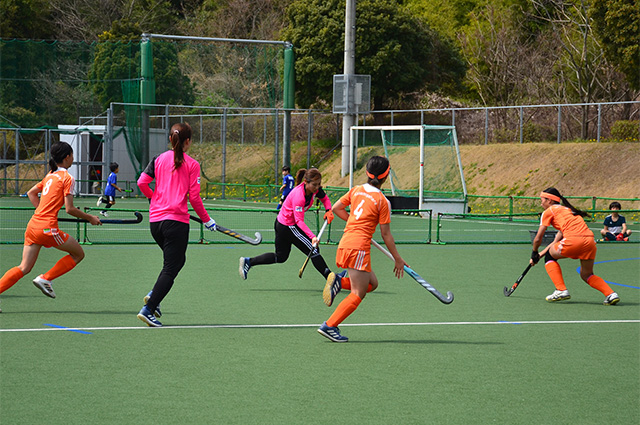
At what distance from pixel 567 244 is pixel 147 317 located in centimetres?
514

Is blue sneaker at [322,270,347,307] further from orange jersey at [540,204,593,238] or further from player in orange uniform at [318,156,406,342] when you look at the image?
orange jersey at [540,204,593,238]

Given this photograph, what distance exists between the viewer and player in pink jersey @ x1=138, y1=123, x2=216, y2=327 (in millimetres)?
8195

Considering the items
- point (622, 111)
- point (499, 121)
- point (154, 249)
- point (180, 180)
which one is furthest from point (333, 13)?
point (180, 180)

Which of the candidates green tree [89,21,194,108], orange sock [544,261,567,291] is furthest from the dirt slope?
orange sock [544,261,567,291]

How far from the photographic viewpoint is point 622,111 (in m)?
37.4

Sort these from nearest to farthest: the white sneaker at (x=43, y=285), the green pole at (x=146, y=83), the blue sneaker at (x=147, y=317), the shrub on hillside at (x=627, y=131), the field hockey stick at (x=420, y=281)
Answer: the field hockey stick at (x=420, y=281) → the blue sneaker at (x=147, y=317) → the white sneaker at (x=43, y=285) → the shrub on hillside at (x=627, y=131) → the green pole at (x=146, y=83)

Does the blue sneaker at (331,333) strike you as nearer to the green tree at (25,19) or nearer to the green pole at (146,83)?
the green pole at (146,83)

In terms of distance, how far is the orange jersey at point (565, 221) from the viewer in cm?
1060

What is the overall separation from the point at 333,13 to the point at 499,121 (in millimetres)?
10212

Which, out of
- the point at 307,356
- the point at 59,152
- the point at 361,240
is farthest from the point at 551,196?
the point at 59,152

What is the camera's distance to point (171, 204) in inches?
323

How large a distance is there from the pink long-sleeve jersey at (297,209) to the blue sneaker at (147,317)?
122 inches

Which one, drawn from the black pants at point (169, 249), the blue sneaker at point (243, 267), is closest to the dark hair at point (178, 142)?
the black pants at point (169, 249)

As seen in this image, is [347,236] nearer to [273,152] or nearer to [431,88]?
[273,152]
